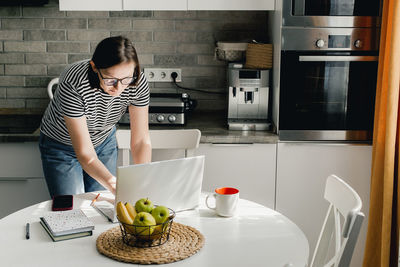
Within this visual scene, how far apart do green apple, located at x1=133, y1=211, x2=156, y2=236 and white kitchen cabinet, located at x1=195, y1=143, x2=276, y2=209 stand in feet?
4.08

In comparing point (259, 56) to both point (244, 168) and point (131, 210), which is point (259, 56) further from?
point (131, 210)

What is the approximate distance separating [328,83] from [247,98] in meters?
0.44

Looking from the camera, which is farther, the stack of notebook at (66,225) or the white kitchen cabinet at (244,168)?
the white kitchen cabinet at (244,168)

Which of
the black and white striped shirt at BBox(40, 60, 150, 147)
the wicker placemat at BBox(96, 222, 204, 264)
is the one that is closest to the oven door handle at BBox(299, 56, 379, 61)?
the black and white striped shirt at BBox(40, 60, 150, 147)

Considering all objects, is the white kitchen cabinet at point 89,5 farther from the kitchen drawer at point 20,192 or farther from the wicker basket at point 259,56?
the kitchen drawer at point 20,192

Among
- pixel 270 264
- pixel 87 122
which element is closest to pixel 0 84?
pixel 87 122

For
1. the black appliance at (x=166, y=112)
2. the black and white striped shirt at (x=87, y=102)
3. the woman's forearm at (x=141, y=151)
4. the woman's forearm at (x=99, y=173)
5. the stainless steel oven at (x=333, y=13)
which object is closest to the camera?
the woman's forearm at (x=99, y=173)

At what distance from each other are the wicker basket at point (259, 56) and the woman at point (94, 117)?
84cm

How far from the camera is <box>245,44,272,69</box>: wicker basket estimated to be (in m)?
2.88

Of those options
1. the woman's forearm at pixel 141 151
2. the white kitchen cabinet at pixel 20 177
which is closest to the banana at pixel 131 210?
the woman's forearm at pixel 141 151

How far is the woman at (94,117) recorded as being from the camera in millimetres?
1954

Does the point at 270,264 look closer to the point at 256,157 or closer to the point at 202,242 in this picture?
the point at 202,242

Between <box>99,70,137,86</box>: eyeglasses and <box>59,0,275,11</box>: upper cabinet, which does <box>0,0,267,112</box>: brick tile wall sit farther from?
<box>99,70,137,86</box>: eyeglasses

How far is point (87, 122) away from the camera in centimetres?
227
